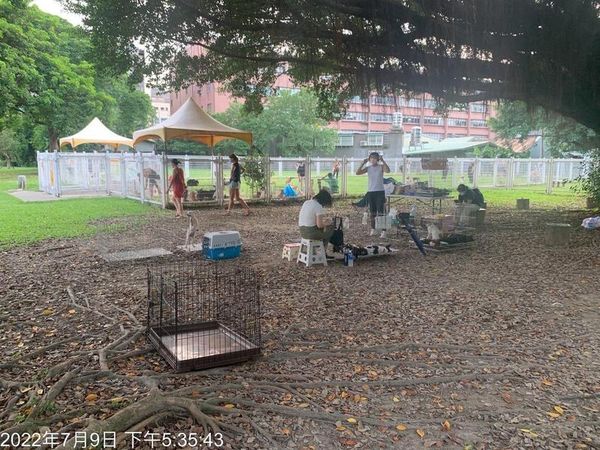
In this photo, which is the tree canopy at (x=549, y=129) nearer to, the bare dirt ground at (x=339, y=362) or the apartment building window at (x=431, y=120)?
the bare dirt ground at (x=339, y=362)

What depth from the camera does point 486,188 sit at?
83.1ft

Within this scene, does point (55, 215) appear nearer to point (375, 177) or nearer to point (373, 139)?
point (375, 177)

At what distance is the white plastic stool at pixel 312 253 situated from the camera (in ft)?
26.0

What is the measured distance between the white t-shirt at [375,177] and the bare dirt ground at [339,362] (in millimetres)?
3035

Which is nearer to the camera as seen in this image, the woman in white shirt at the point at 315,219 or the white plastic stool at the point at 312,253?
the woman in white shirt at the point at 315,219

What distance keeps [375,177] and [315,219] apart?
134 inches

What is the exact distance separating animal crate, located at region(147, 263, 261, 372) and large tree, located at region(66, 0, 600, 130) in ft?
16.5

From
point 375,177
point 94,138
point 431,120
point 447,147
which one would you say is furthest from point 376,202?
point 431,120

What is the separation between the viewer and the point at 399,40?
9.43 meters

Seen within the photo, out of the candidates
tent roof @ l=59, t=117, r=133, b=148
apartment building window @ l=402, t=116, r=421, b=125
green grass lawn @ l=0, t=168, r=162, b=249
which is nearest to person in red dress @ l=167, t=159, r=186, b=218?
green grass lawn @ l=0, t=168, r=162, b=249

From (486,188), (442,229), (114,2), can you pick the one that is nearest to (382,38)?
(442,229)

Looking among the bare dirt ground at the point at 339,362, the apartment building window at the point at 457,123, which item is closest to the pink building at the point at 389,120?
the apartment building window at the point at 457,123

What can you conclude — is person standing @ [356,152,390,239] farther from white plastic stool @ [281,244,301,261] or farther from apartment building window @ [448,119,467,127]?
apartment building window @ [448,119,467,127]

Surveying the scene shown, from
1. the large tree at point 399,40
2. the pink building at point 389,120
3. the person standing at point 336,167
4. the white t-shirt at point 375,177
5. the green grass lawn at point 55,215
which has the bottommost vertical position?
the green grass lawn at point 55,215
